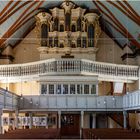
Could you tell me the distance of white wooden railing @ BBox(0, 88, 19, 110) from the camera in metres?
23.6

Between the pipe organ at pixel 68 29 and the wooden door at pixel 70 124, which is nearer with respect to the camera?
the pipe organ at pixel 68 29

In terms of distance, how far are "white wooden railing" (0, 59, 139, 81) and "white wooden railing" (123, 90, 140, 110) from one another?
322 cm

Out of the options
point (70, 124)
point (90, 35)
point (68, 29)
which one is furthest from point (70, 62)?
point (70, 124)

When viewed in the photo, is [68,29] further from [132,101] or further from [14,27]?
[132,101]

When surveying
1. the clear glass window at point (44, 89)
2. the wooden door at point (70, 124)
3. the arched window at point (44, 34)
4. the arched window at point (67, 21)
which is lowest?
the wooden door at point (70, 124)

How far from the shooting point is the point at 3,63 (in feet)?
115

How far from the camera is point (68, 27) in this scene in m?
34.3

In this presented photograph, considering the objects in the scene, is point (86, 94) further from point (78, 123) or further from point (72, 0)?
point (72, 0)

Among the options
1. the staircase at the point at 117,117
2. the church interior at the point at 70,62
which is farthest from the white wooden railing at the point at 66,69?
the staircase at the point at 117,117

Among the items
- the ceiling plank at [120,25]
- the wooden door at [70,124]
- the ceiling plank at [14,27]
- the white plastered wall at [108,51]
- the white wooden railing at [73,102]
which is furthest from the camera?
the white plastered wall at [108,51]

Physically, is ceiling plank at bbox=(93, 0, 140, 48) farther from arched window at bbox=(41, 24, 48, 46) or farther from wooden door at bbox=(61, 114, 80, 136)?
wooden door at bbox=(61, 114, 80, 136)

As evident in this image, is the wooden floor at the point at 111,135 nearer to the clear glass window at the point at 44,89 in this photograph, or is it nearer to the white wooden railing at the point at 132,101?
the white wooden railing at the point at 132,101

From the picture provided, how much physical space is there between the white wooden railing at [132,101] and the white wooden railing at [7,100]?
8.33 meters

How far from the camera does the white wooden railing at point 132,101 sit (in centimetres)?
2547
